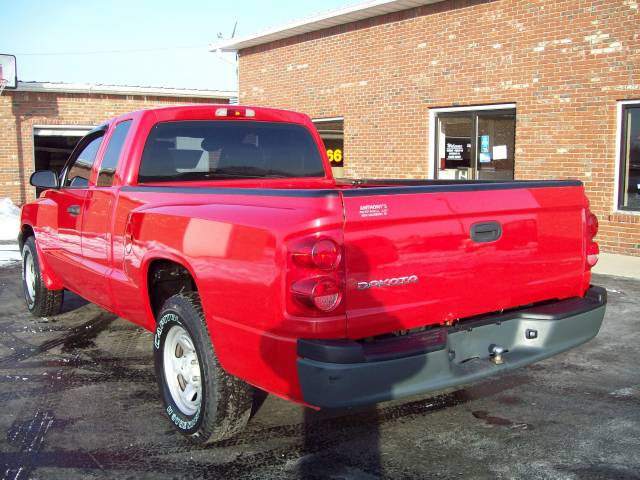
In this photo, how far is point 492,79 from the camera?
11.4 meters

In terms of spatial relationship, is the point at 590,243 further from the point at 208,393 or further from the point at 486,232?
the point at 208,393

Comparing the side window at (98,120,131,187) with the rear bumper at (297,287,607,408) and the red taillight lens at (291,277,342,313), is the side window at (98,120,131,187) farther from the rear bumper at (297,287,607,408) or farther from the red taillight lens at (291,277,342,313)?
the rear bumper at (297,287,607,408)

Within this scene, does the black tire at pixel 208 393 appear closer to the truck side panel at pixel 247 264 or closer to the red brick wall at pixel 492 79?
the truck side panel at pixel 247 264

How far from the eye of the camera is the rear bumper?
2963 mm

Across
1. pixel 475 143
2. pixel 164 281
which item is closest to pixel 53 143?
pixel 475 143

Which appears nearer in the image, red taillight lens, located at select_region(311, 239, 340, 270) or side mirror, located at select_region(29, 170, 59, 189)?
red taillight lens, located at select_region(311, 239, 340, 270)

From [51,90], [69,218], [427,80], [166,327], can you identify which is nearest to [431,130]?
[427,80]

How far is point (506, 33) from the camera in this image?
36.6 ft

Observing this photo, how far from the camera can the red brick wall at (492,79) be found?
10023 millimetres

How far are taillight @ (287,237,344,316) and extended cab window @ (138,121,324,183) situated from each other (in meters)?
2.16

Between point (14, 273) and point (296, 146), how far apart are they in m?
6.04

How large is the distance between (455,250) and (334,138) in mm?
11953

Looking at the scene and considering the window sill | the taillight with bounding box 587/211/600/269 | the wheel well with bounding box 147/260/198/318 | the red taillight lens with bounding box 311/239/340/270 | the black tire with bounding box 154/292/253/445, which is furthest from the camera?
the window sill

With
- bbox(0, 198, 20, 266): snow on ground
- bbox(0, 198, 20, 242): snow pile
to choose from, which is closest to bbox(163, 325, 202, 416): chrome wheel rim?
bbox(0, 198, 20, 266): snow on ground
